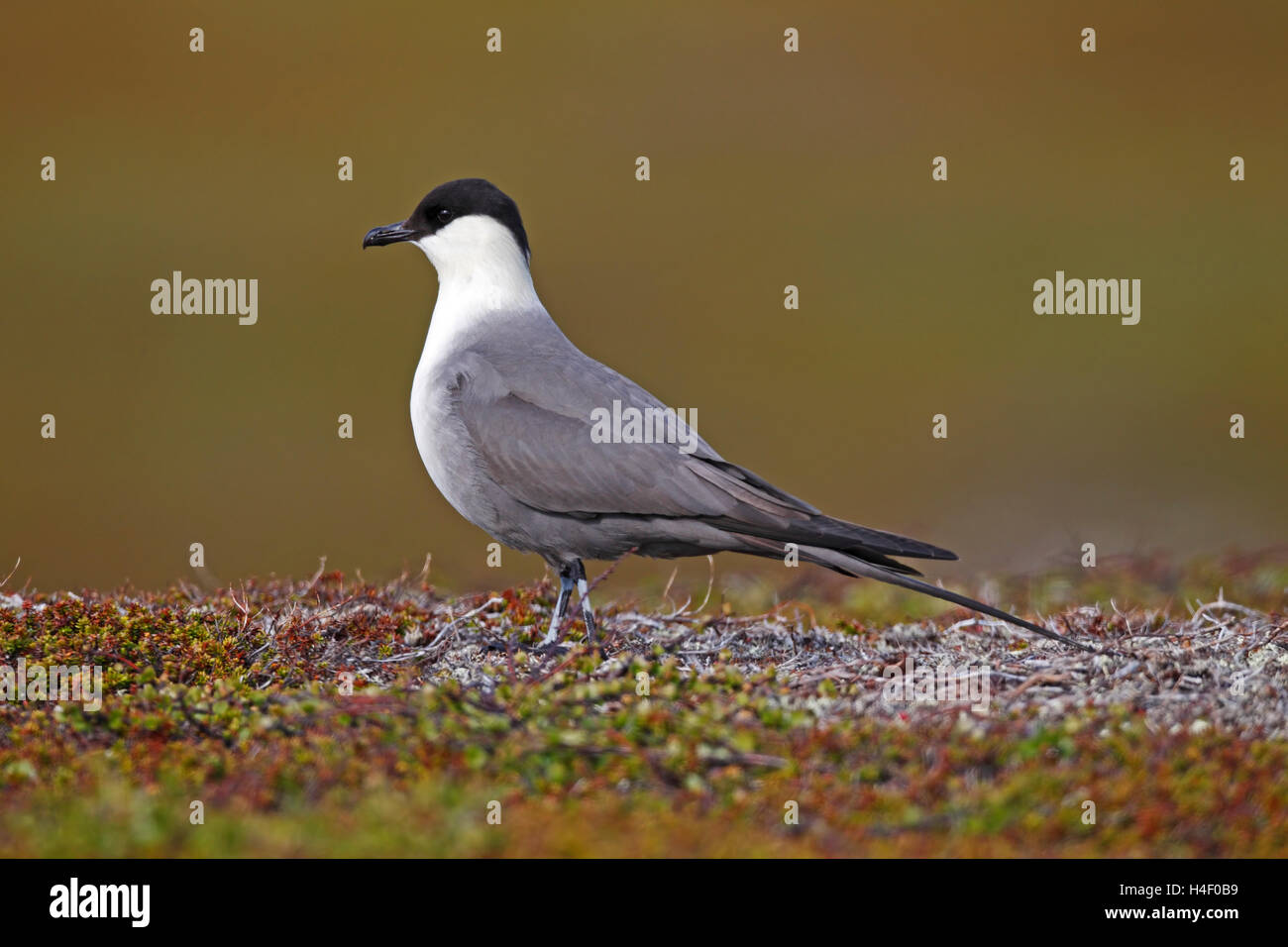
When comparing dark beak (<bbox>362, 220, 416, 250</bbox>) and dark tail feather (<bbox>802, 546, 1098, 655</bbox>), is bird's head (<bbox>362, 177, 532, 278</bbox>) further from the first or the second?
dark tail feather (<bbox>802, 546, 1098, 655</bbox>)

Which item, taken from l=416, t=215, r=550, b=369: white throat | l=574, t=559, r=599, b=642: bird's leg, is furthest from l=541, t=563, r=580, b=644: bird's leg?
l=416, t=215, r=550, b=369: white throat

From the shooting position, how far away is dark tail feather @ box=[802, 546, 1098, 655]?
5.73 meters

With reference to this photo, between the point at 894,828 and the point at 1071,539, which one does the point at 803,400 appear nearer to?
the point at 1071,539

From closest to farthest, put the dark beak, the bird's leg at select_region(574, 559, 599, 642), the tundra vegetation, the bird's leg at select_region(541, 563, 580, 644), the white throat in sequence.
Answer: the tundra vegetation, the bird's leg at select_region(574, 559, 599, 642), the bird's leg at select_region(541, 563, 580, 644), the white throat, the dark beak

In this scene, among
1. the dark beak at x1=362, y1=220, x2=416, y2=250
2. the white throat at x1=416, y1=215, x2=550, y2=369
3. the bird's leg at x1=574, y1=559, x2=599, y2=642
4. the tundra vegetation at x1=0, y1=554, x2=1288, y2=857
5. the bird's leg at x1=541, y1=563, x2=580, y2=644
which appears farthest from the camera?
the dark beak at x1=362, y1=220, x2=416, y2=250

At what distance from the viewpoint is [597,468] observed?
6340 millimetres

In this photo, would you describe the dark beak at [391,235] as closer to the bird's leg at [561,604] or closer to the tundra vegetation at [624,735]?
the tundra vegetation at [624,735]

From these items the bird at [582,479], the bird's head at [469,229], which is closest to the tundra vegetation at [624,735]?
the bird at [582,479]

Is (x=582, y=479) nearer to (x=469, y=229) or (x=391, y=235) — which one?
(x=469, y=229)

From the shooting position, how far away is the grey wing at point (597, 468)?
613 cm

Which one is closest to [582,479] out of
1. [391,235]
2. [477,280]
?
[477,280]

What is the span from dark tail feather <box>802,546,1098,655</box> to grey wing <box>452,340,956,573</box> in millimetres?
60

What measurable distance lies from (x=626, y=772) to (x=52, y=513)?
17.1 m
